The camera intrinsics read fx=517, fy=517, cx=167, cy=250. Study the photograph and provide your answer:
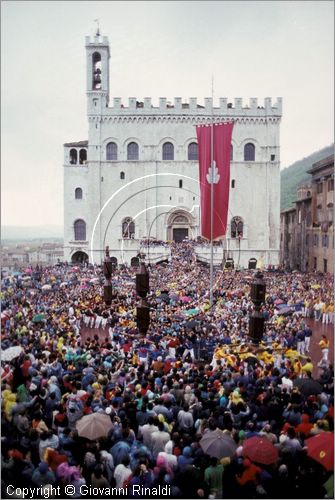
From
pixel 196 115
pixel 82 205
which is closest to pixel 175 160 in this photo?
pixel 196 115

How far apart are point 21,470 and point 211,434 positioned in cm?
275

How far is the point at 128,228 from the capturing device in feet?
54.3

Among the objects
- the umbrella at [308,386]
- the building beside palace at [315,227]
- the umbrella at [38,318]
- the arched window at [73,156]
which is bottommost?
the umbrella at [308,386]

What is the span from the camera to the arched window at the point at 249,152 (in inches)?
1064

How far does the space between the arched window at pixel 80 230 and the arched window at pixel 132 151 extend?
5918 millimetres

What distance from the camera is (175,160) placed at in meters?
27.1

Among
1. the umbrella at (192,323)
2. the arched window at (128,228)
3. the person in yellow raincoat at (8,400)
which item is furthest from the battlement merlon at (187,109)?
the person in yellow raincoat at (8,400)

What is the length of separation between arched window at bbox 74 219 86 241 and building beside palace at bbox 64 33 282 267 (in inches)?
2.0

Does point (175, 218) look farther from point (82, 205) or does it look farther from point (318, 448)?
point (318, 448)

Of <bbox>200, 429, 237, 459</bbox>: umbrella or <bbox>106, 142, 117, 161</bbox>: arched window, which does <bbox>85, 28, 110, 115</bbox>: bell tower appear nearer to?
<bbox>106, 142, 117, 161</bbox>: arched window

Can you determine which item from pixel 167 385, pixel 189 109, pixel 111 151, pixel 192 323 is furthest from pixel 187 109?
pixel 167 385

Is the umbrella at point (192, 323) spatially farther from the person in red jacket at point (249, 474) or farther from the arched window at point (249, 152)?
the arched window at point (249, 152)

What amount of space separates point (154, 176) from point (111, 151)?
3.44m

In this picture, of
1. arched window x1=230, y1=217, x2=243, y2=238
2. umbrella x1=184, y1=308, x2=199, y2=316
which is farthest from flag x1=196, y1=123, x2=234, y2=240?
arched window x1=230, y1=217, x2=243, y2=238
